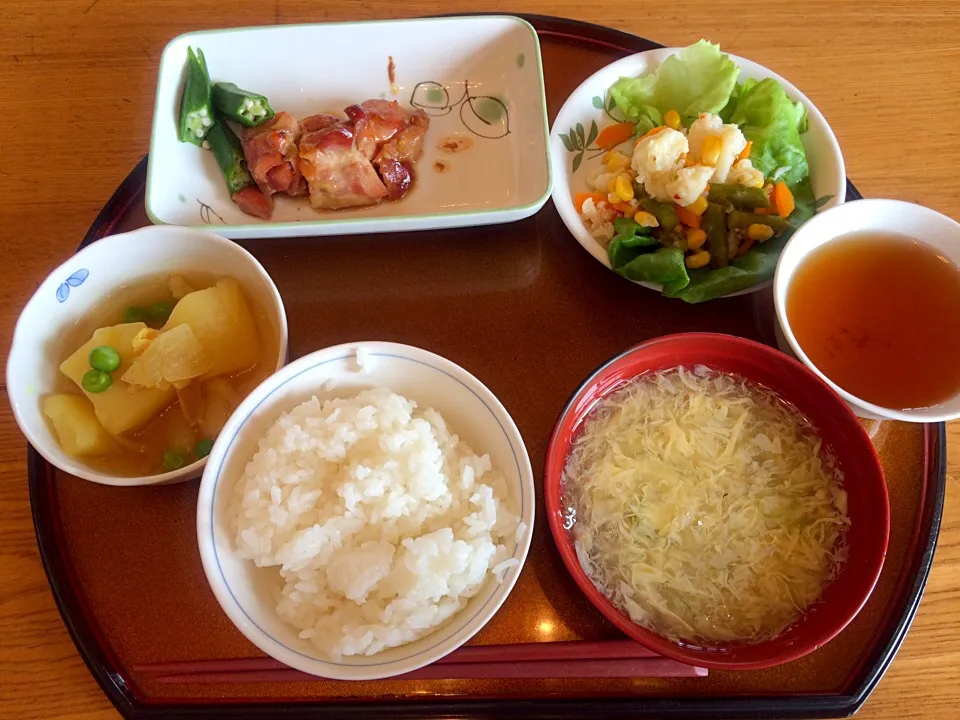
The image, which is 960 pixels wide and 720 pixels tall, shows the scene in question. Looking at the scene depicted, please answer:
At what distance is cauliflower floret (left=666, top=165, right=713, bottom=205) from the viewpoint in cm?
166

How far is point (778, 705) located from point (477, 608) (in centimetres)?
69

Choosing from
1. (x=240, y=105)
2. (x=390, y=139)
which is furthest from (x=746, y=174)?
(x=240, y=105)

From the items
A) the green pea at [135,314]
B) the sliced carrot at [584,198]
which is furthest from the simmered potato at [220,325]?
the sliced carrot at [584,198]

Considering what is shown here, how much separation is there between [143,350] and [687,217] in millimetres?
1388

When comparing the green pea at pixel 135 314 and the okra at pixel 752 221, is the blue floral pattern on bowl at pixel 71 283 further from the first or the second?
the okra at pixel 752 221

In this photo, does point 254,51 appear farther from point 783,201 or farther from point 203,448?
point 783,201

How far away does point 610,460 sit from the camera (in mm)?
1458

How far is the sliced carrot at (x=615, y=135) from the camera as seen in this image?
1909mm

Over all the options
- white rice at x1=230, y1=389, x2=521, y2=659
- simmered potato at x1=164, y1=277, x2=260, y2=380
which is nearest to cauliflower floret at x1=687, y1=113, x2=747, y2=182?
white rice at x1=230, y1=389, x2=521, y2=659

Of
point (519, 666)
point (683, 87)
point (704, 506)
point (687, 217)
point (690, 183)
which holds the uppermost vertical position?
point (683, 87)

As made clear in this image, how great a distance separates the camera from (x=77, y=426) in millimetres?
1438

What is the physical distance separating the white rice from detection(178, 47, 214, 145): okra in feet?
3.56

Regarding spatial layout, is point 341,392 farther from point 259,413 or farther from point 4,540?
point 4,540

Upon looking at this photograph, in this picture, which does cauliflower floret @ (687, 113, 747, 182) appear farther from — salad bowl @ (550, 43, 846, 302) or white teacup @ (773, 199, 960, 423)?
white teacup @ (773, 199, 960, 423)
